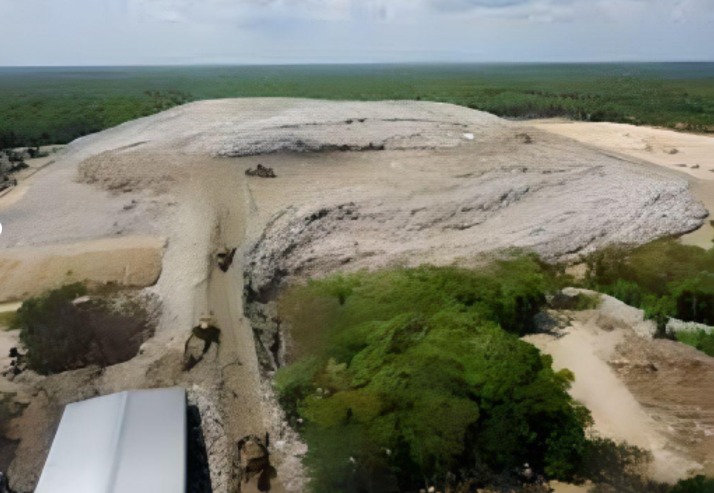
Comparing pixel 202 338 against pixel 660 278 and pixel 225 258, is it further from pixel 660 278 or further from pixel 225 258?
pixel 660 278

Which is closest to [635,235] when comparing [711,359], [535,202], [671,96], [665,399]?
[535,202]

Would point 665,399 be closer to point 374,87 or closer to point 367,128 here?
point 367,128

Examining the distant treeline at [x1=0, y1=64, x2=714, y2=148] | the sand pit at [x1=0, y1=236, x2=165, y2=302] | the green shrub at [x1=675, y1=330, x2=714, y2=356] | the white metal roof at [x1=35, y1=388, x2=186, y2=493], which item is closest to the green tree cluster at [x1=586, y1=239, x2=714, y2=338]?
the green shrub at [x1=675, y1=330, x2=714, y2=356]

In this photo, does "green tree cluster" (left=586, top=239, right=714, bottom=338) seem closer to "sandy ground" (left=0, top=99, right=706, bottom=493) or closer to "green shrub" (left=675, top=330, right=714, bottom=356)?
"green shrub" (left=675, top=330, right=714, bottom=356)

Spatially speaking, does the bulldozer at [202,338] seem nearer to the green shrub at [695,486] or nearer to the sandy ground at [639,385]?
the sandy ground at [639,385]

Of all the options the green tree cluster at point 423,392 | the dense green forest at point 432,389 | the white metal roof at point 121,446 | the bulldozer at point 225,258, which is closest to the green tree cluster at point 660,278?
the dense green forest at point 432,389

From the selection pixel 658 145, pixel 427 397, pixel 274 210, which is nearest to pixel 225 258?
pixel 274 210
